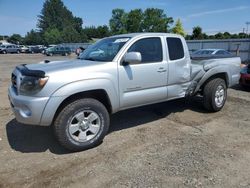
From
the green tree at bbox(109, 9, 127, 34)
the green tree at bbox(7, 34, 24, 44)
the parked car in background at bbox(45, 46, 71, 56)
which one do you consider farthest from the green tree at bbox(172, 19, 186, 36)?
the green tree at bbox(7, 34, 24, 44)

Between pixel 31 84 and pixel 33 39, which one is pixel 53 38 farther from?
pixel 31 84

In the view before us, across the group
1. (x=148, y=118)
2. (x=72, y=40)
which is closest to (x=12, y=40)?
(x=72, y=40)

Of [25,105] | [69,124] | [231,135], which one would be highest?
[25,105]

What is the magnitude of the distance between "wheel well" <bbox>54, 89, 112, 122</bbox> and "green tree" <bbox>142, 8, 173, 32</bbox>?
250 feet

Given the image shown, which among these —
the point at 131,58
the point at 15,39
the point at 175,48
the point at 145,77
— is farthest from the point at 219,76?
the point at 15,39

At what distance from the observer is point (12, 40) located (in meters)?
116

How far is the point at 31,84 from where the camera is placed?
3.99 meters

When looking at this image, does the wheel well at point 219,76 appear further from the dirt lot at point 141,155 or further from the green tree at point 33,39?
the green tree at point 33,39

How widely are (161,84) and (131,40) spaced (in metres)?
1.05

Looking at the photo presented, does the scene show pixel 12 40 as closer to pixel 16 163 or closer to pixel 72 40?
pixel 72 40

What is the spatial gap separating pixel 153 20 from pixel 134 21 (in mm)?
6064

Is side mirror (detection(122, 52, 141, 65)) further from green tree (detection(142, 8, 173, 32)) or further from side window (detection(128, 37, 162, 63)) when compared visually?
green tree (detection(142, 8, 173, 32))

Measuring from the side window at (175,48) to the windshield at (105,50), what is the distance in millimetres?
984

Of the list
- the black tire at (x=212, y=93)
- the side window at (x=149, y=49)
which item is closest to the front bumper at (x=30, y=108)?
the side window at (x=149, y=49)
